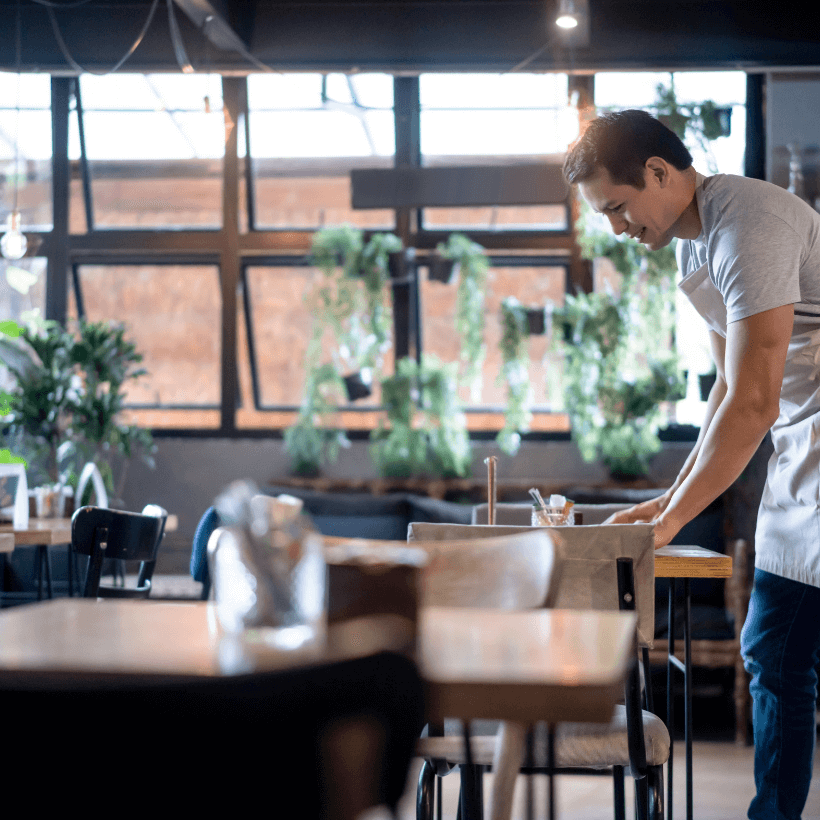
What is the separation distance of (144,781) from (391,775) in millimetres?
194

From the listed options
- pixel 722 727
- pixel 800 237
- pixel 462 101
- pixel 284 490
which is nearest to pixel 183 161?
pixel 462 101

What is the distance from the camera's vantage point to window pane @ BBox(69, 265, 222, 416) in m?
6.10

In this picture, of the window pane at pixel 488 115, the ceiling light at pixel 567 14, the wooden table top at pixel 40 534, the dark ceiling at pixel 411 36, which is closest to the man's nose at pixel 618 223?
the wooden table top at pixel 40 534

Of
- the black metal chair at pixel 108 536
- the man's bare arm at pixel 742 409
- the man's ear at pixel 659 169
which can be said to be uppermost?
the man's ear at pixel 659 169

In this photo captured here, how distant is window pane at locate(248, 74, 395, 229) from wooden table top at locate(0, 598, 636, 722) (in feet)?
16.9

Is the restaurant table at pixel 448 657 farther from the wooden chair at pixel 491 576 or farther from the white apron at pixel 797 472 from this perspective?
the white apron at pixel 797 472

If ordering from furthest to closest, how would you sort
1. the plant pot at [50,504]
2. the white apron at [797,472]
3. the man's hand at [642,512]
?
the plant pot at [50,504] → the man's hand at [642,512] → the white apron at [797,472]

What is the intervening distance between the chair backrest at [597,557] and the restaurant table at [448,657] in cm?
60

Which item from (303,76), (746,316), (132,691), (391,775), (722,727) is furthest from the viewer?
(303,76)

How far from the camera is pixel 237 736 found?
2.05 feet

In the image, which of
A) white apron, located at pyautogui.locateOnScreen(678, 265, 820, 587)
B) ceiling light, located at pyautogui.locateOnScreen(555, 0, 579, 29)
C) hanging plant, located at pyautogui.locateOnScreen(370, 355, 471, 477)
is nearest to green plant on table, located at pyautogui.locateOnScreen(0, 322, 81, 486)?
hanging plant, located at pyautogui.locateOnScreen(370, 355, 471, 477)

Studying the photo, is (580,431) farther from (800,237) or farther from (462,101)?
(800,237)

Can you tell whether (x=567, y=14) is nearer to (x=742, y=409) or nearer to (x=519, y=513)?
(x=519, y=513)

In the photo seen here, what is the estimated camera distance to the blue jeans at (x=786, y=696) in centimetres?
188
